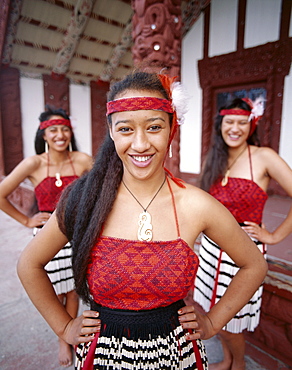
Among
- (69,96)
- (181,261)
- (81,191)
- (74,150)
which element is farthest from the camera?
(69,96)

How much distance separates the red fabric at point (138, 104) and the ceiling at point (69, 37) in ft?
18.4

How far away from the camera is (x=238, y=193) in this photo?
6.58ft

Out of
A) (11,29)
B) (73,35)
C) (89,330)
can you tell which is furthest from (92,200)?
(73,35)

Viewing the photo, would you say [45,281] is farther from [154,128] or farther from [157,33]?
[157,33]

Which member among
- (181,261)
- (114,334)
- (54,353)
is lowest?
(54,353)

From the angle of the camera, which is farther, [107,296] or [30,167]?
[30,167]

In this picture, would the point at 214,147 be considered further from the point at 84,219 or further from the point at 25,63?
the point at 25,63

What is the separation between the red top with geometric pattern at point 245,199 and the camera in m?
1.97

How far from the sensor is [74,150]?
8.80ft

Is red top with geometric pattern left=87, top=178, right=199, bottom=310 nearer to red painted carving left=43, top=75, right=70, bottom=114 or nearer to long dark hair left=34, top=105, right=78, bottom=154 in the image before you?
long dark hair left=34, top=105, right=78, bottom=154

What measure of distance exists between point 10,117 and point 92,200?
6.74 meters

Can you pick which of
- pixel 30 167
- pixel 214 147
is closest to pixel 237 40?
pixel 214 147

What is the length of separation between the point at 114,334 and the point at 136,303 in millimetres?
164

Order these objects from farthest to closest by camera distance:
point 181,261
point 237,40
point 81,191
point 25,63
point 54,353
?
point 25,63
point 237,40
point 54,353
point 81,191
point 181,261
